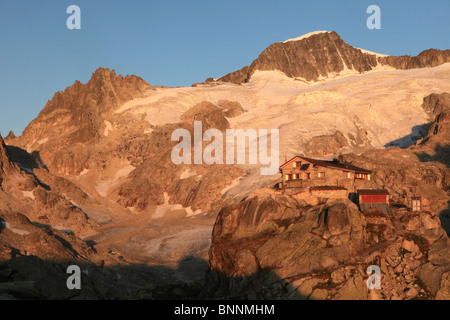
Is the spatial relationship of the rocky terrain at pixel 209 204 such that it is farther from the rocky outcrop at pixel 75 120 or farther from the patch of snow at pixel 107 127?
the patch of snow at pixel 107 127

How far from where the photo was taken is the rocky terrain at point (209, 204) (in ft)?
208

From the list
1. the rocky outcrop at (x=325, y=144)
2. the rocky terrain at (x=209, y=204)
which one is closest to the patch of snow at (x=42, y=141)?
the rocky terrain at (x=209, y=204)

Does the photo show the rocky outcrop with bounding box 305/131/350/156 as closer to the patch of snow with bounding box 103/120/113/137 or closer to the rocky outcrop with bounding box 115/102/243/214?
the rocky outcrop with bounding box 115/102/243/214

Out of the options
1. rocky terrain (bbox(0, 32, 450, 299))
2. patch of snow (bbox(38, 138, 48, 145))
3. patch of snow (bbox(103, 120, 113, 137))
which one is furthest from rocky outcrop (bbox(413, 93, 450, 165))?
patch of snow (bbox(38, 138, 48, 145))

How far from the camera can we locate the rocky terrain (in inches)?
2500

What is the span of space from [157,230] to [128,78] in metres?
92.2

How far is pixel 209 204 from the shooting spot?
12612cm

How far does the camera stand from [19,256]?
77.1m

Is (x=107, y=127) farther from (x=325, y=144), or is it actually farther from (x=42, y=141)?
(x=325, y=144)

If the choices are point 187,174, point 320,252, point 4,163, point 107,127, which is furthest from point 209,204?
point 320,252

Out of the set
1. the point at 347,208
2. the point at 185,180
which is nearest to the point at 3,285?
the point at 347,208

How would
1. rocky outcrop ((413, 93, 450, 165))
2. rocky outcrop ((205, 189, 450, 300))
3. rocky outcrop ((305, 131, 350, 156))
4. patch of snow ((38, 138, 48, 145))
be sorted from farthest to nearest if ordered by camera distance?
1. patch of snow ((38, 138, 48, 145))
2. rocky outcrop ((305, 131, 350, 156))
3. rocky outcrop ((413, 93, 450, 165))
4. rocky outcrop ((205, 189, 450, 300))

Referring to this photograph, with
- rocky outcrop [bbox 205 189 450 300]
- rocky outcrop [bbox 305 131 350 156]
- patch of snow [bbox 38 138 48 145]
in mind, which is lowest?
rocky outcrop [bbox 205 189 450 300]
